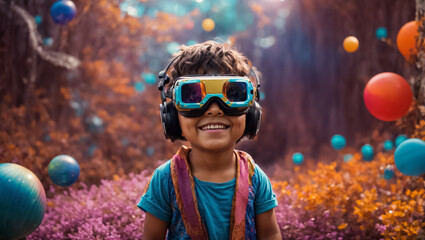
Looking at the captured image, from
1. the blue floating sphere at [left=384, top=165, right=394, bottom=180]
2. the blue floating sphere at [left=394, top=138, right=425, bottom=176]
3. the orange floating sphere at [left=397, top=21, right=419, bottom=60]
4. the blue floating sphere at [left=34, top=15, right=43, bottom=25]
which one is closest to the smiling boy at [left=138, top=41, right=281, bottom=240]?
the blue floating sphere at [left=394, top=138, right=425, bottom=176]

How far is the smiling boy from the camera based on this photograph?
2070 mm

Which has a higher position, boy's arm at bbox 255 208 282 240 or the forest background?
the forest background

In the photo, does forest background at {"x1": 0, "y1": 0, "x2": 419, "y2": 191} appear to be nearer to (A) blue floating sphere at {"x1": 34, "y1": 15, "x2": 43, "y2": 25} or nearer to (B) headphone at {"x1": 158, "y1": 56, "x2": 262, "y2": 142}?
(A) blue floating sphere at {"x1": 34, "y1": 15, "x2": 43, "y2": 25}

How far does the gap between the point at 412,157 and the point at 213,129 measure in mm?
1703

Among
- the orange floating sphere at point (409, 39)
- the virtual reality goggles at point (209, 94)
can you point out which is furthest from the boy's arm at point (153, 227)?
the orange floating sphere at point (409, 39)

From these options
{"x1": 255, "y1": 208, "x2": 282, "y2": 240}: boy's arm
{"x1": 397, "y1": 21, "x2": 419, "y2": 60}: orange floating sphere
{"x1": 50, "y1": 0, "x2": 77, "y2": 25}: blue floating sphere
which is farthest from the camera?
{"x1": 50, "y1": 0, "x2": 77, "y2": 25}: blue floating sphere

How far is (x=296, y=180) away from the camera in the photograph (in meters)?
5.08

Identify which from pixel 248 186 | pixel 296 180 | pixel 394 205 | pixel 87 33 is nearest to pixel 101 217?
pixel 248 186

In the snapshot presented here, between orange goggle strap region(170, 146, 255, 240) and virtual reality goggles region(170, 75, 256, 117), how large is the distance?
1.08 feet

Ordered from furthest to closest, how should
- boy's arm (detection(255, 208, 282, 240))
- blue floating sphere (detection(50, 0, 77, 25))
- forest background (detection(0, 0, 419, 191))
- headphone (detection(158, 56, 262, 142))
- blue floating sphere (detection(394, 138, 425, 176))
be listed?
forest background (detection(0, 0, 419, 191)), blue floating sphere (detection(50, 0, 77, 25)), blue floating sphere (detection(394, 138, 425, 176)), boy's arm (detection(255, 208, 282, 240)), headphone (detection(158, 56, 262, 142))

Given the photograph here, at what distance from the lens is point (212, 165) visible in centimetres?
222

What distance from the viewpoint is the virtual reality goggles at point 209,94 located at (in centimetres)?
204

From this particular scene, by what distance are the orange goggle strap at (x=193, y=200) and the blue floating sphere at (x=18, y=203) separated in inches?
39.2

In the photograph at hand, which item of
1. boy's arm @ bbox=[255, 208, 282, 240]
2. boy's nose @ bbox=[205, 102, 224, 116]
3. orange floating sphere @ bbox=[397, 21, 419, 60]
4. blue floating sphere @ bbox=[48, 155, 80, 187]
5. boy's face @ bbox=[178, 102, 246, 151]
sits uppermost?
orange floating sphere @ bbox=[397, 21, 419, 60]
